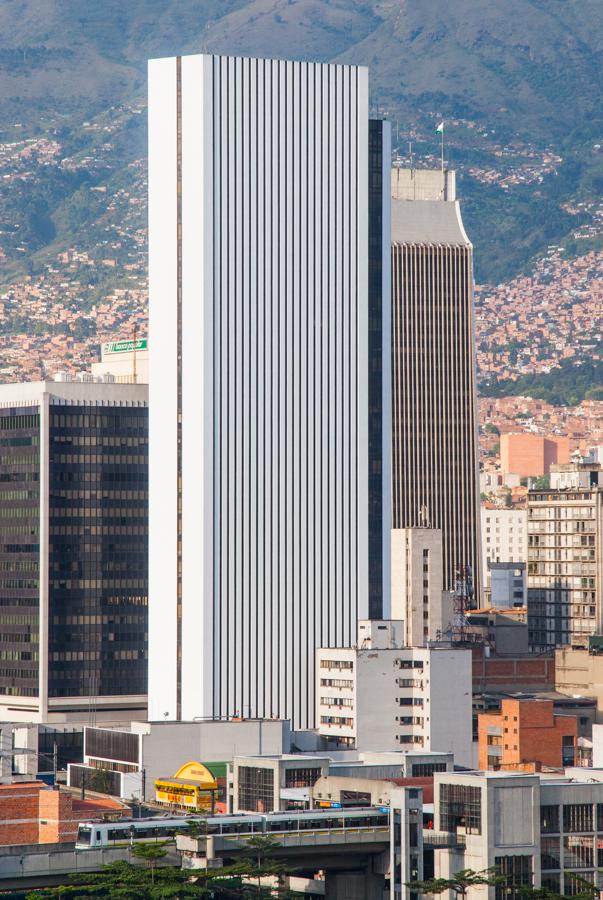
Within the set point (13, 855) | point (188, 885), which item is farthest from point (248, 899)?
point (13, 855)

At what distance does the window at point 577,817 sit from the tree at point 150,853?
33.8 m

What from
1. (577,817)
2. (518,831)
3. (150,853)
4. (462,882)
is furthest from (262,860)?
(577,817)

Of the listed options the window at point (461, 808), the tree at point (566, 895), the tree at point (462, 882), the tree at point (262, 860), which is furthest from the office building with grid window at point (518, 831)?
the tree at point (262, 860)

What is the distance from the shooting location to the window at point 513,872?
616ft

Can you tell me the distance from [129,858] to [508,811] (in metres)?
32.0

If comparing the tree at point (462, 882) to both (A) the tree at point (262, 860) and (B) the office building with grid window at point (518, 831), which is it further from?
(A) the tree at point (262, 860)

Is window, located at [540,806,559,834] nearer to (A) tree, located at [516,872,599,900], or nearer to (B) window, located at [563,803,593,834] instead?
(B) window, located at [563,803,593,834]

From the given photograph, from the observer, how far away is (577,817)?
195 meters

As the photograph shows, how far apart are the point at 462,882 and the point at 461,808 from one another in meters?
8.43

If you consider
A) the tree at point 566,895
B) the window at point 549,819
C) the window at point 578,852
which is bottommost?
the tree at point 566,895

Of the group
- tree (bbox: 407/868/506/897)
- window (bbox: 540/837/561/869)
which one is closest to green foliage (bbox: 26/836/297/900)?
tree (bbox: 407/868/506/897)

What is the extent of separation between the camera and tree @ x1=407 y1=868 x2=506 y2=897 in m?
186

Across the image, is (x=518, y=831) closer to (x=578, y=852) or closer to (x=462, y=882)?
(x=578, y=852)

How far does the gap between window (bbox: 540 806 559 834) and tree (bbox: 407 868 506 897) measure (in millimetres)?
7156
